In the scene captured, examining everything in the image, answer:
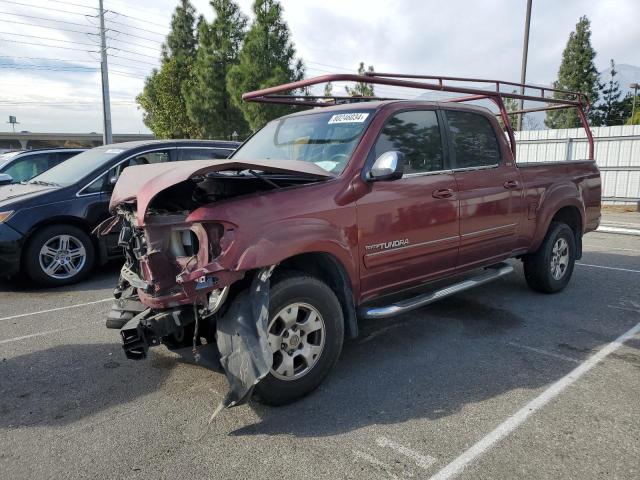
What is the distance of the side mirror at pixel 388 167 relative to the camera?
3502 millimetres

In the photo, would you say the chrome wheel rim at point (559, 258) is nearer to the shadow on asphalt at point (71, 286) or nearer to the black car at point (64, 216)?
the black car at point (64, 216)

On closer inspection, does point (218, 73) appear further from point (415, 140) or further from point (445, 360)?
point (445, 360)

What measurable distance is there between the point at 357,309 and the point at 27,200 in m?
4.72

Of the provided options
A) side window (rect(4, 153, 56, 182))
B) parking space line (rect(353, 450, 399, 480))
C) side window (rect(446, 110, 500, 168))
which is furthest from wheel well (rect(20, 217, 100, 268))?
parking space line (rect(353, 450, 399, 480))

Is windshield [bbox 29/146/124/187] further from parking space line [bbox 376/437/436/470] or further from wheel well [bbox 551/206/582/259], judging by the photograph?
wheel well [bbox 551/206/582/259]

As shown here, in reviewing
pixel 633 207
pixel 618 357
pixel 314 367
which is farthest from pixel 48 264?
pixel 633 207

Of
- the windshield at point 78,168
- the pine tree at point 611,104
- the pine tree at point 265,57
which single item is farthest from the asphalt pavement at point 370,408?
the pine tree at point 611,104

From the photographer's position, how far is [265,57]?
19.8 metres

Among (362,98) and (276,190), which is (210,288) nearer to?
(276,190)

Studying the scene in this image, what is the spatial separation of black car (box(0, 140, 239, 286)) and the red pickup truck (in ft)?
9.29

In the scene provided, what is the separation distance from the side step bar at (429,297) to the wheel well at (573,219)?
4.13 ft

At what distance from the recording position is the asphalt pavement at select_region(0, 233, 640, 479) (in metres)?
2.66

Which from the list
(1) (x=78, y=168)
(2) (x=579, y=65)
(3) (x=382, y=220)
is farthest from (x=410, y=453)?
(2) (x=579, y=65)

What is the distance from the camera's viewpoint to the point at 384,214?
12.3 feet
